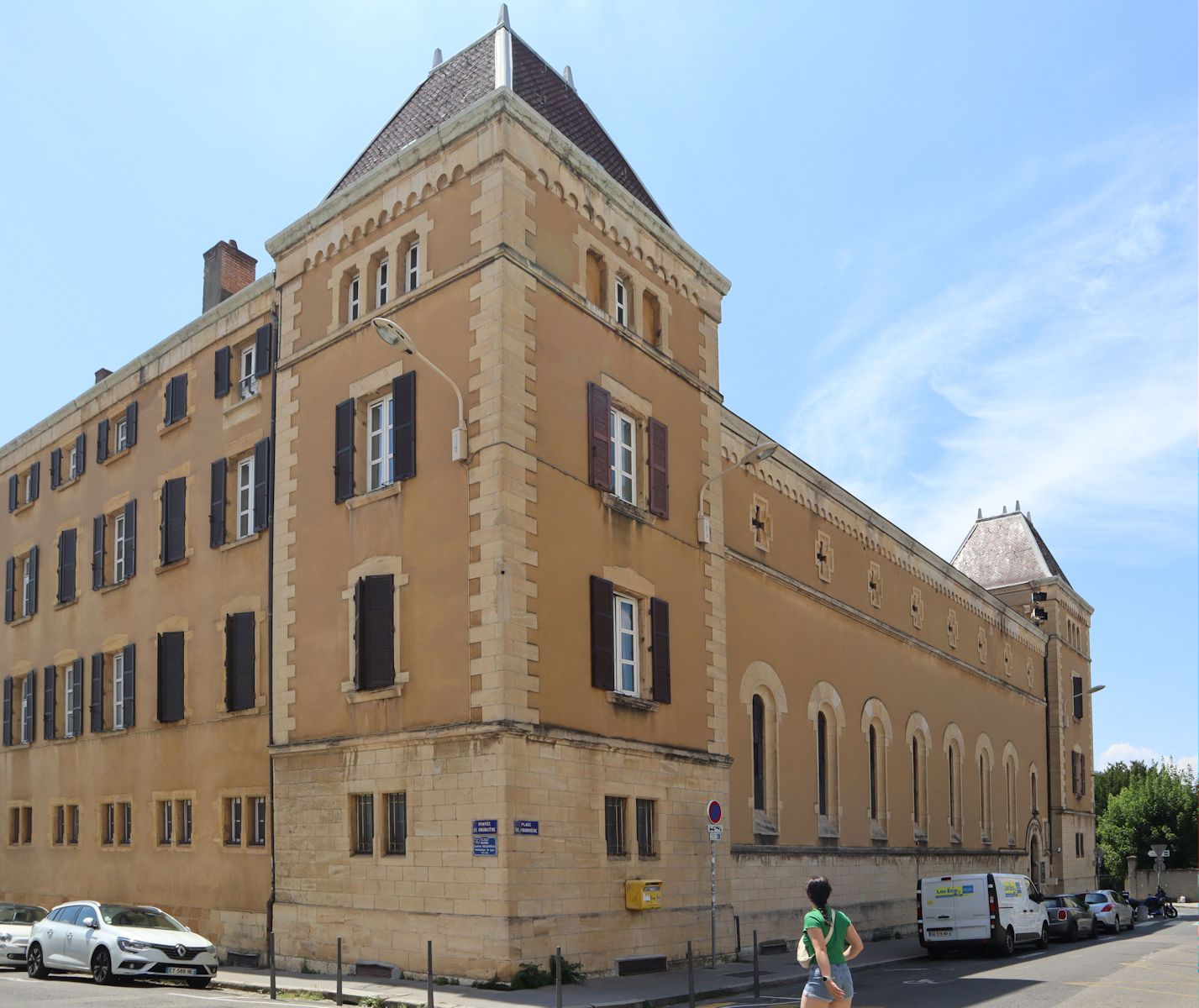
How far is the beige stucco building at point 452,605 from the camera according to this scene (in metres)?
20.7

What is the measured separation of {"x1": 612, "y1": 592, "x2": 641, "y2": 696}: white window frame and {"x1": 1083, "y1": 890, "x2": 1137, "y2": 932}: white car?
20.3 metres

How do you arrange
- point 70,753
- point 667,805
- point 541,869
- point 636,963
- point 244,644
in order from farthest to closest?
1. point 70,753
2. point 244,644
3. point 667,805
4. point 636,963
5. point 541,869

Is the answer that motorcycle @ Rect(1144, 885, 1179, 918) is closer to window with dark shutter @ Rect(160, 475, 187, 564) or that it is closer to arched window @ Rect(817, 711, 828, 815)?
arched window @ Rect(817, 711, 828, 815)

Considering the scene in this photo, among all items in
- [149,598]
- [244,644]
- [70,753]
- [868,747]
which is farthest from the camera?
[868,747]

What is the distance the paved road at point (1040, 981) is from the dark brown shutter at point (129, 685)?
1627cm

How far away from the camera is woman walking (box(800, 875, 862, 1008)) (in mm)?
10594

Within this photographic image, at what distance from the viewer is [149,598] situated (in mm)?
29094

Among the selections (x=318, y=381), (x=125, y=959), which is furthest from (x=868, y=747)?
(x=125, y=959)

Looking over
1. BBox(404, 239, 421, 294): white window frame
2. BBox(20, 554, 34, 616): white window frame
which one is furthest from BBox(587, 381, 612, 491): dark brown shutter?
BBox(20, 554, 34, 616): white window frame

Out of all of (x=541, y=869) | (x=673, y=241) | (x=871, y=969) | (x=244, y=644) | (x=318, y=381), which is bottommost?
(x=871, y=969)

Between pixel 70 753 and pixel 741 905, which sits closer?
pixel 741 905

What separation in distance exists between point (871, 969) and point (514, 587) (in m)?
11.2

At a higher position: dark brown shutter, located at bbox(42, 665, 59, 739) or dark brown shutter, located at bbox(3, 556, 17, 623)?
dark brown shutter, located at bbox(3, 556, 17, 623)

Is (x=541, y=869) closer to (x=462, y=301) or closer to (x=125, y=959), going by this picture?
(x=125, y=959)
